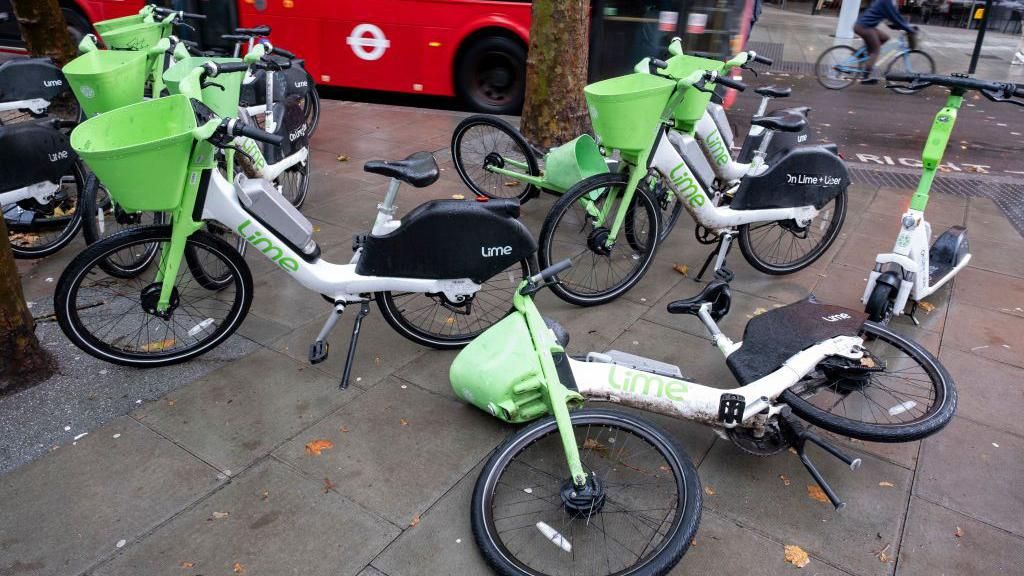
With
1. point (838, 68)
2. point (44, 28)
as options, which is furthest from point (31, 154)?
point (838, 68)

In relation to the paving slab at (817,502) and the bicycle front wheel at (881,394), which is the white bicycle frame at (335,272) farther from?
the bicycle front wheel at (881,394)

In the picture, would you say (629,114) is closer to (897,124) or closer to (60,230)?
(60,230)

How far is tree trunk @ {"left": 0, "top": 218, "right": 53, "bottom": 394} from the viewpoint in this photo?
3162 millimetres

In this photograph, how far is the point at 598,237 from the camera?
4.35 metres

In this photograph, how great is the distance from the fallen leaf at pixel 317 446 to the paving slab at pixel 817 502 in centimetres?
166

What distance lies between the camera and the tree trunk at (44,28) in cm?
557

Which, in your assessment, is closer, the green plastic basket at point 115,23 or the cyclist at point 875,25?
the green plastic basket at point 115,23

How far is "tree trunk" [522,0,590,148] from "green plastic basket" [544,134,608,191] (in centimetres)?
174

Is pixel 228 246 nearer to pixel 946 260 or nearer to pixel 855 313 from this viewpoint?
pixel 855 313

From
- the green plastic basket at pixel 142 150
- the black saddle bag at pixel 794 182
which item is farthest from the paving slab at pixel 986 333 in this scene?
the green plastic basket at pixel 142 150

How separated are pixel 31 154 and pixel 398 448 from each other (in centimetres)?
329

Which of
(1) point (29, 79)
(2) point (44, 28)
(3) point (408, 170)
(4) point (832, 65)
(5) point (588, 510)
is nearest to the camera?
(5) point (588, 510)

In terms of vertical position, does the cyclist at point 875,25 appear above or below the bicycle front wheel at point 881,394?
above

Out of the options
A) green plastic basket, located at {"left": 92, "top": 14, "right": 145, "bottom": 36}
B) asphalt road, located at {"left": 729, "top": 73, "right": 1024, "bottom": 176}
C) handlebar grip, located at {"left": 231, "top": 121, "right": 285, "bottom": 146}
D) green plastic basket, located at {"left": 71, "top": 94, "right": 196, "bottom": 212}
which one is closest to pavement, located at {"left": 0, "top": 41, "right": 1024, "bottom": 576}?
green plastic basket, located at {"left": 71, "top": 94, "right": 196, "bottom": 212}
